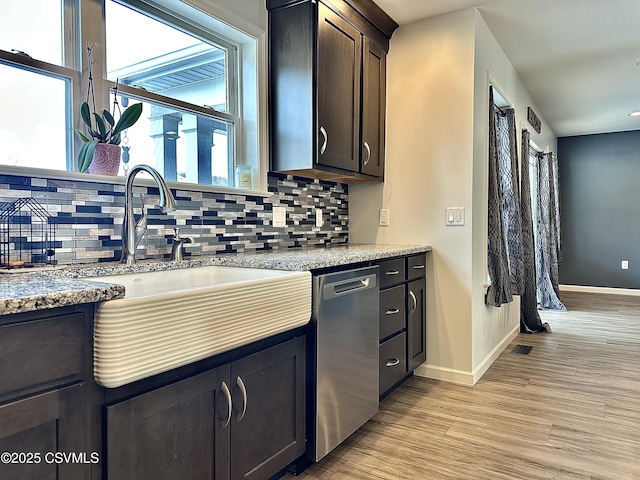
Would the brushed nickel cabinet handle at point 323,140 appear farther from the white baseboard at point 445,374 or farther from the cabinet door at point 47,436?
the cabinet door at point 47,436

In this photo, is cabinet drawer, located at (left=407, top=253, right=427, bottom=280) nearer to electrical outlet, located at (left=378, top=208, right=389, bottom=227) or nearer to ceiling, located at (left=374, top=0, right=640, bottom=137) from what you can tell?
electrical outlet, located at (left=378, top=208, right=389, bottom=227)

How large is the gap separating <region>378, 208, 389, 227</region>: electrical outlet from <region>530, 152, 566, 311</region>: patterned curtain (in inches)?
122

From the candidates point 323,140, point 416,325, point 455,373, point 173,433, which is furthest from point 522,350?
point 173,433

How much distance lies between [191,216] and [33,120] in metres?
0.73

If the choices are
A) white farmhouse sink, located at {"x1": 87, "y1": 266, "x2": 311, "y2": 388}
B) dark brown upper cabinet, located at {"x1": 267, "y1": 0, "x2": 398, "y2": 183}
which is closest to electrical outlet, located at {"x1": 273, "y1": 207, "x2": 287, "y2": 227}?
dark brown upper cabinet, located at {"x1": 267, "y1": 0, "x2": 398, "y2": 183}

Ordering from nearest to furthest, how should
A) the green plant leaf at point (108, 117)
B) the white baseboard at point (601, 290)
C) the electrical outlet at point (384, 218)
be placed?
the green plant leaf at point (108, 117)
the electrical outlet at point (384, 218)
the white baseboard at point (601, 290)

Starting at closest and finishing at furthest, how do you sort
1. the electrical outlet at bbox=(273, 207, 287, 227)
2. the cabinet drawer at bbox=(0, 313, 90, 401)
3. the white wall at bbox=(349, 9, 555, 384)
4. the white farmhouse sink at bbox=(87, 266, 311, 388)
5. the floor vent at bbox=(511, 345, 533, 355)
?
the cabinet drawer at bbox=(0, 313, 90, 401)
the white farmhouse sink at bbox=(87, 266, 311, 388)
the electrical outlet at bbox=(273, 207, 287, 227)
the white wall at bbox=(349, 9, 555, 384)
the floor vent at bbox=(511, 345, 533, 355)

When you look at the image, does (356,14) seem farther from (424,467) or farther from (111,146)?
(424,467)

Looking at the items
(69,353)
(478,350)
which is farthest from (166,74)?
(478,350)

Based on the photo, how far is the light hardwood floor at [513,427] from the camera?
Answer: 6.22 ft

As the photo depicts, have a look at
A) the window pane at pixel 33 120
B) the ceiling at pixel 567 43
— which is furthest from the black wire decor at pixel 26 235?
the ceiling at pixel 567 43

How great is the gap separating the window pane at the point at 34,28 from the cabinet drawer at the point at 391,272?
69.9 inches

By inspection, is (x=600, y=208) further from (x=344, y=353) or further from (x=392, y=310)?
(x=344, y=353)

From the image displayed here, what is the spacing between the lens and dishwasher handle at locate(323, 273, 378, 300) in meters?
1.88
